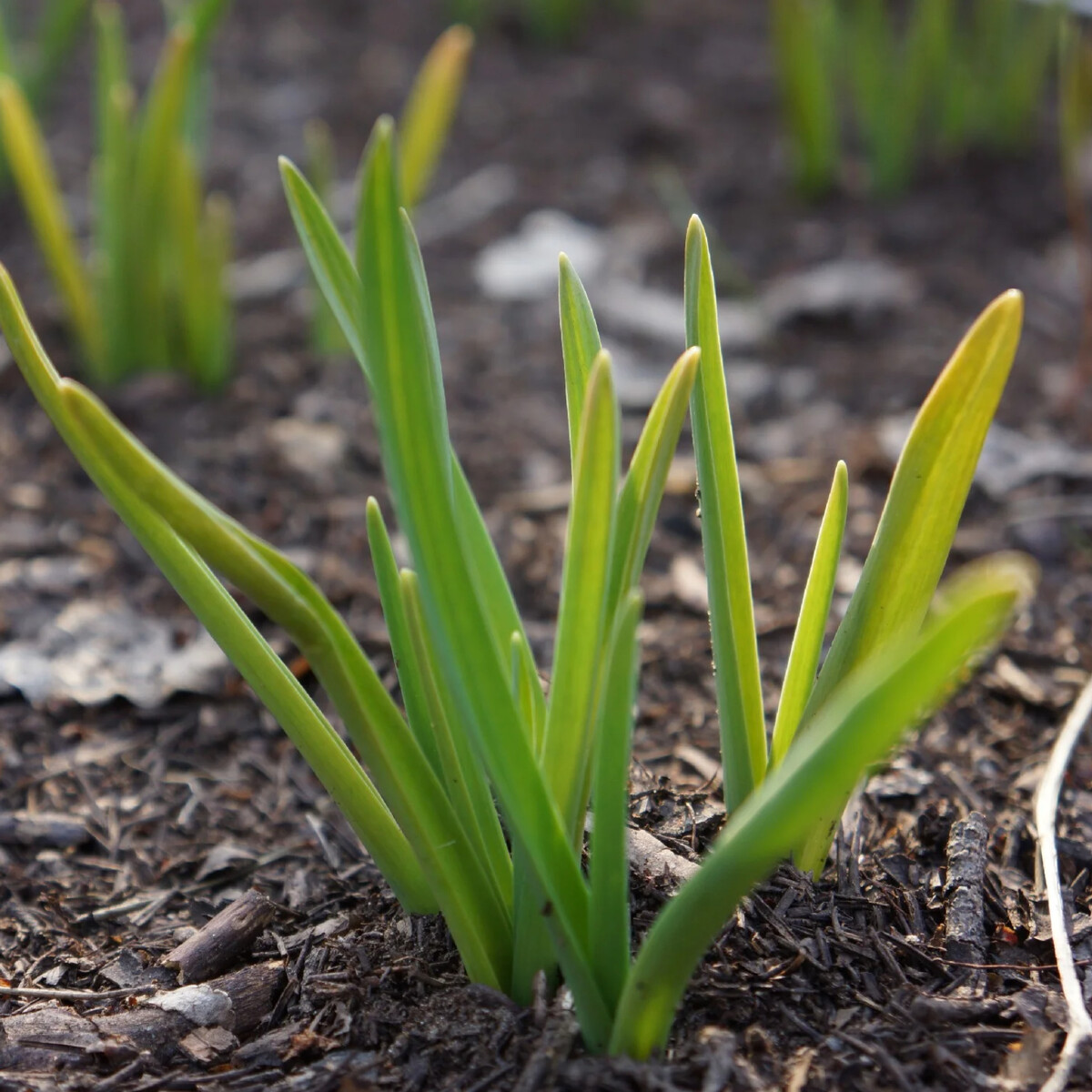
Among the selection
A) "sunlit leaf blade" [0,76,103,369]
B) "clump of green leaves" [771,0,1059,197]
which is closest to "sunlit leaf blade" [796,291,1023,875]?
"sunlit leaf blade" [0,76,103,369]

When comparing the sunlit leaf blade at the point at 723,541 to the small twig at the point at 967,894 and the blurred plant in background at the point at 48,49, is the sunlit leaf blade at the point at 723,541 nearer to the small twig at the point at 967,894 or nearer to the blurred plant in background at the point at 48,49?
the small twig at the point at 967,894

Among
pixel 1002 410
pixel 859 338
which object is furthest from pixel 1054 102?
pixel 1002 410

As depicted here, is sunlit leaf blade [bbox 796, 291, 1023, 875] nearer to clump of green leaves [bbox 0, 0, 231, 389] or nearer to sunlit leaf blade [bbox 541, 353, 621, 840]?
sunlit leaf blade [bbox 541, 353, 621, 840]

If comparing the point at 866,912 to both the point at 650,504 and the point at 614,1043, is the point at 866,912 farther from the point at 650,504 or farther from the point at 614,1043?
the point at 650,504

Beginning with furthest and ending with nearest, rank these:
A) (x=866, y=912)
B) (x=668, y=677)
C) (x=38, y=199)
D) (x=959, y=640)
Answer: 1. (x=38, y=199)
2. (x=668, y=677)
3. (x=866, y=912)
4. (x=959, y=640)

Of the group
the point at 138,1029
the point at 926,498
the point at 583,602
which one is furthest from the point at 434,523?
the point at 138,1029

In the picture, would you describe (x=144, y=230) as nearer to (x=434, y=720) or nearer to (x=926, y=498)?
(x=434, y=720)
